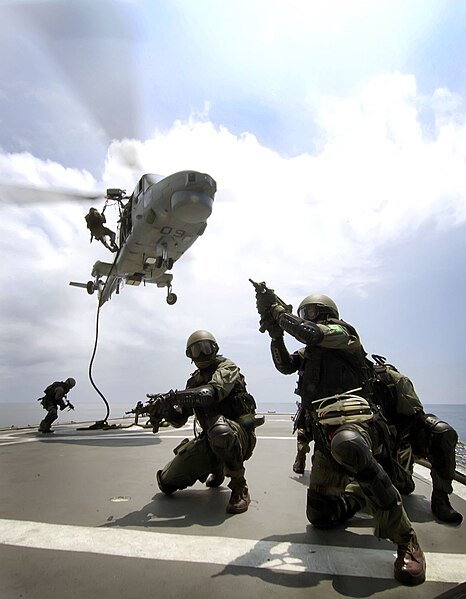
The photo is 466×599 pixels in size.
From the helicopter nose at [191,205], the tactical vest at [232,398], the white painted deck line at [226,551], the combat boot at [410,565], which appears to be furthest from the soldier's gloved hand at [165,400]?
the helicopter nose at [191,205]

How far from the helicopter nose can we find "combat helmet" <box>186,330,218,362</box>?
6.76 m

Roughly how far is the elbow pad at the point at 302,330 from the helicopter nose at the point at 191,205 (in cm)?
792

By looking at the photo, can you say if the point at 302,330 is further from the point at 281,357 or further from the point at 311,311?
the point at 281,357

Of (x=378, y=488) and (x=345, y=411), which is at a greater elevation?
(x=345, y=411)

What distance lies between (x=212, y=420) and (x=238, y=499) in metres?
0.75

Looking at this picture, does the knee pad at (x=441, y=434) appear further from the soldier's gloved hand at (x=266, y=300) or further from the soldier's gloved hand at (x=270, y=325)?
the soldier's gloved hand at (x=266, y=300)

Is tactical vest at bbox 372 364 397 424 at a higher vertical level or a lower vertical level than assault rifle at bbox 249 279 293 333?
lower

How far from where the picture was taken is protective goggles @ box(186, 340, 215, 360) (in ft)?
13.9

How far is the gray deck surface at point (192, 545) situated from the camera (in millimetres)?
2123

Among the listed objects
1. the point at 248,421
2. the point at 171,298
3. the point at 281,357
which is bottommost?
the point at 248,421

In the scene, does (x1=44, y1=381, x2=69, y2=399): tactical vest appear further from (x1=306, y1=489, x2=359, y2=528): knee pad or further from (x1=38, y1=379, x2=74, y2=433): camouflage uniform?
(x1=306, y1=489, x2=359, y2=528): knee pad

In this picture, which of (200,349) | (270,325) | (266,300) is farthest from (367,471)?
(200,349)

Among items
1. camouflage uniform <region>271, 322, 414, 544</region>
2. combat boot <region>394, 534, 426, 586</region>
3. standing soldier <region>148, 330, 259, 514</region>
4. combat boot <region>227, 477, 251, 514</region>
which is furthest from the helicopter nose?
combat boot <region>394, 534, 426, 586</region>

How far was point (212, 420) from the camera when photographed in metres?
3.88
